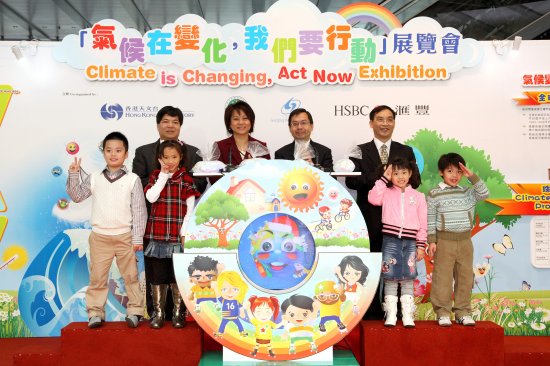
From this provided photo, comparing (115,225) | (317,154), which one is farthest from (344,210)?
(115,225)

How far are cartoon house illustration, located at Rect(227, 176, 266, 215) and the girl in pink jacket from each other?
78 cm

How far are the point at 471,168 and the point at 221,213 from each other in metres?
2.20

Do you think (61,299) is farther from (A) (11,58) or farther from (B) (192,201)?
(A) (11,58)

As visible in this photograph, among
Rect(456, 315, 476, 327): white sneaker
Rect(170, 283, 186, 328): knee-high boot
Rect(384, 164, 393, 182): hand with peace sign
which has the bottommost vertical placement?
Rect(456, 315, 476, 327): white sneaker

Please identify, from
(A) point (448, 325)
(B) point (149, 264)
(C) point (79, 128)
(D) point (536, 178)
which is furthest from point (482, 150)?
(C) point (79, 128)

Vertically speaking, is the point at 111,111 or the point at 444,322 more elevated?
the point at 111,111

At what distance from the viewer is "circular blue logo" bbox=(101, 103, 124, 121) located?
4336mm

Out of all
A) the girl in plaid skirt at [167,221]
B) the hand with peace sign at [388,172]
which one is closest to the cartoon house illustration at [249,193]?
the girl in plaid skirt at [167,221]

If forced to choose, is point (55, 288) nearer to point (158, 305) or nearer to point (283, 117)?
point (158, 305)

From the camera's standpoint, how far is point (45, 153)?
171 inches

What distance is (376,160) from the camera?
12.8 ft

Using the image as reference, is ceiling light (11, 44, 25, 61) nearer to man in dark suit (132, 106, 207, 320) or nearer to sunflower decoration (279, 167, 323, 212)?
man in dark suit (132, 106, 207, 320)

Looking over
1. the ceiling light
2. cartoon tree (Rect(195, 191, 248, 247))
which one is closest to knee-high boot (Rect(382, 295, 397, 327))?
cartoon tree (Rect(195, 191, 248, 247))

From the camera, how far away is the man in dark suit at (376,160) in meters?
3.78
